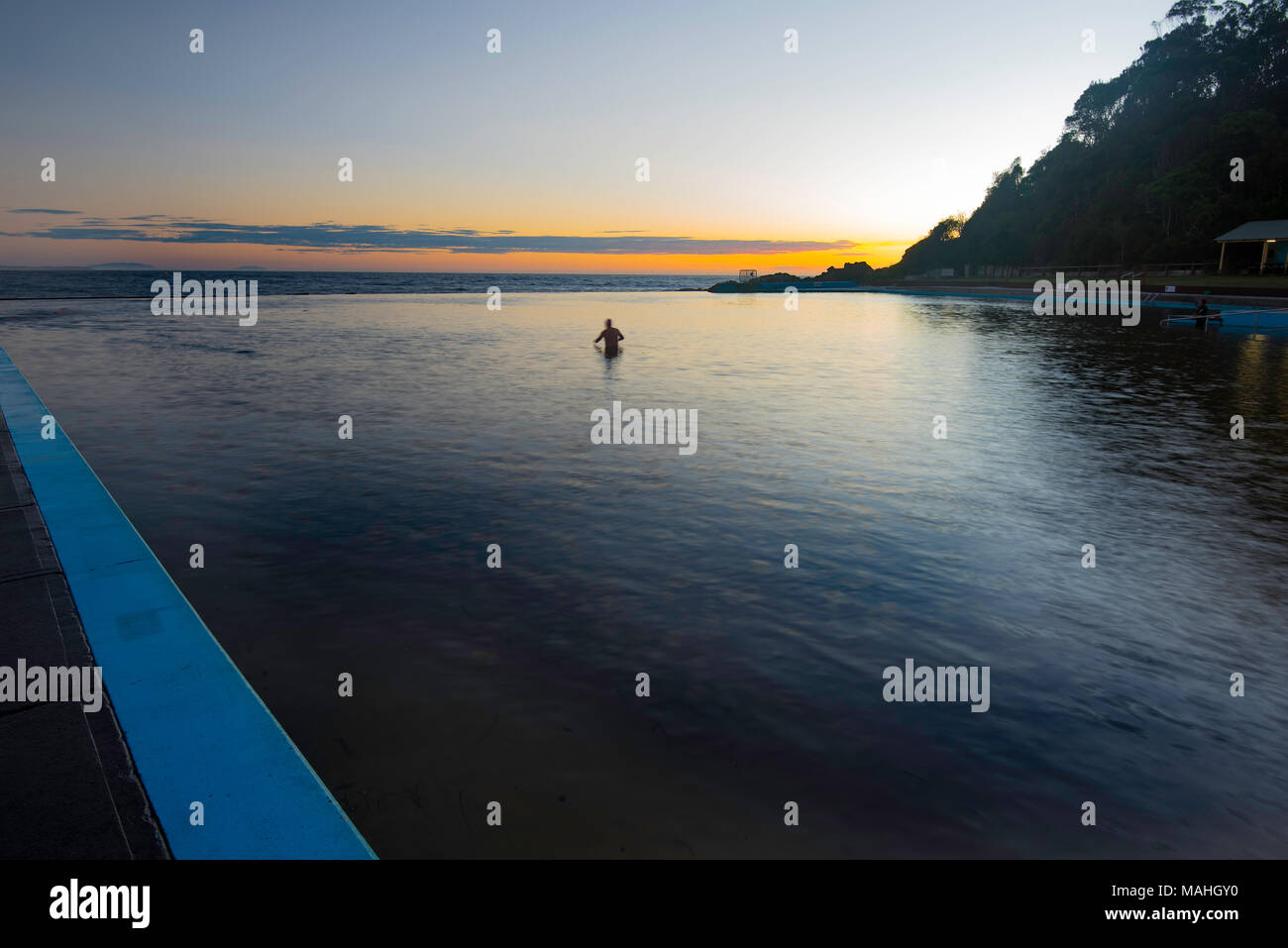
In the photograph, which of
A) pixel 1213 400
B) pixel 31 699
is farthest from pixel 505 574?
pixel 1213 400

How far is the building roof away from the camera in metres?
54.1

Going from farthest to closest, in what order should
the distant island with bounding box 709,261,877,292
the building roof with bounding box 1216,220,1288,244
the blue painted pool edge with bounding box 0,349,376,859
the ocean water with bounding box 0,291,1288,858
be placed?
1. the distant island with bounding box 709,261,877,292
2. the building roof with bounding box 1216,220,1288,244
3. the ocean water with bounding box 0,291,1288,858
4. the blue painted pool edge with bounding box 0,349,376,859

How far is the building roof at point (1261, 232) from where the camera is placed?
54.1 meters

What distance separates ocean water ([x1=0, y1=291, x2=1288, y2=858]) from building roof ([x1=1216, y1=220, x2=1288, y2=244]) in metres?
54.7

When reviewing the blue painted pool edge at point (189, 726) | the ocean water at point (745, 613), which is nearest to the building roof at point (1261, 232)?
the ocean water at point (745, 613)

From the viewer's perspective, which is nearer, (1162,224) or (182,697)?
(182,697)

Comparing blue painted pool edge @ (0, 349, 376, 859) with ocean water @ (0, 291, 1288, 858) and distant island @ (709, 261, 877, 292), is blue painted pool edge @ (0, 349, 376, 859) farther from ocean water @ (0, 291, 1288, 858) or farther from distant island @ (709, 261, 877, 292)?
distant island @ (709, 261, 877, 292)

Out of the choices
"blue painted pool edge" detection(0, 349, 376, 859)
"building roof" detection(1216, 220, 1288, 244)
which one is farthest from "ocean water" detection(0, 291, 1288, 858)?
"building roof" detection(1216, 220, 1288, 244)

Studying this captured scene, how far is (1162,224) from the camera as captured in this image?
7106 centimetres

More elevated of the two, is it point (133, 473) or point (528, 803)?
point (133, 473)

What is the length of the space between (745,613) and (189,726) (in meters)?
3.72

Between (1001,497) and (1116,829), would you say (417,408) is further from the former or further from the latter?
(1116,829)

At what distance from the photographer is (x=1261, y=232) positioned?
55.9 meters
